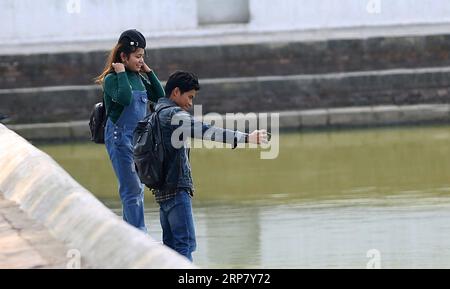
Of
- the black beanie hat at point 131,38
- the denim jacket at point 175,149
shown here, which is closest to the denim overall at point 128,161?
the black beanie hat at point 131,38

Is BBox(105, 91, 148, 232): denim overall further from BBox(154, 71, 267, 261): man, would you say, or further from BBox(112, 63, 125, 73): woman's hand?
BBox(154, 71, 267, 261): man

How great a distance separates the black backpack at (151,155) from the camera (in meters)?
7.52

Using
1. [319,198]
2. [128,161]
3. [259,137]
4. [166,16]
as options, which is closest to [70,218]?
[259,137]

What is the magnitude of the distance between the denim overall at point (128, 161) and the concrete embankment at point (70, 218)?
441 millimetres

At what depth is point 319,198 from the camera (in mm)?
11383

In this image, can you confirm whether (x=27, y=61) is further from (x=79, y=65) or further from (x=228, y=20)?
(x=228, y=20)

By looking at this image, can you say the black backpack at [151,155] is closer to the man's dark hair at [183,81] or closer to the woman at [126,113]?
the man's dark hair at [183,81]

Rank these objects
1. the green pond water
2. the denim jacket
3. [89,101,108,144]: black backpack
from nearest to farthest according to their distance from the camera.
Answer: the denim jacket < [89,101,108,144]: black backpack < the green pond water

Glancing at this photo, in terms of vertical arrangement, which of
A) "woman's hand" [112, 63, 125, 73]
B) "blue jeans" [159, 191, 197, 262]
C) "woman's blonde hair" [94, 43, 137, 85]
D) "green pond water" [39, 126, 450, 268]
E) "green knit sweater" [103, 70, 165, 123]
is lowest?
"green pond water" [39, 126, 450, 268]

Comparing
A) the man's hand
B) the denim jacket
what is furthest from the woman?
the man's hand

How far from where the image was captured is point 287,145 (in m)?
15.4

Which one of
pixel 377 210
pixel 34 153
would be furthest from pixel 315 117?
pixel 34 153

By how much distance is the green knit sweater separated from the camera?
834 centimetres
